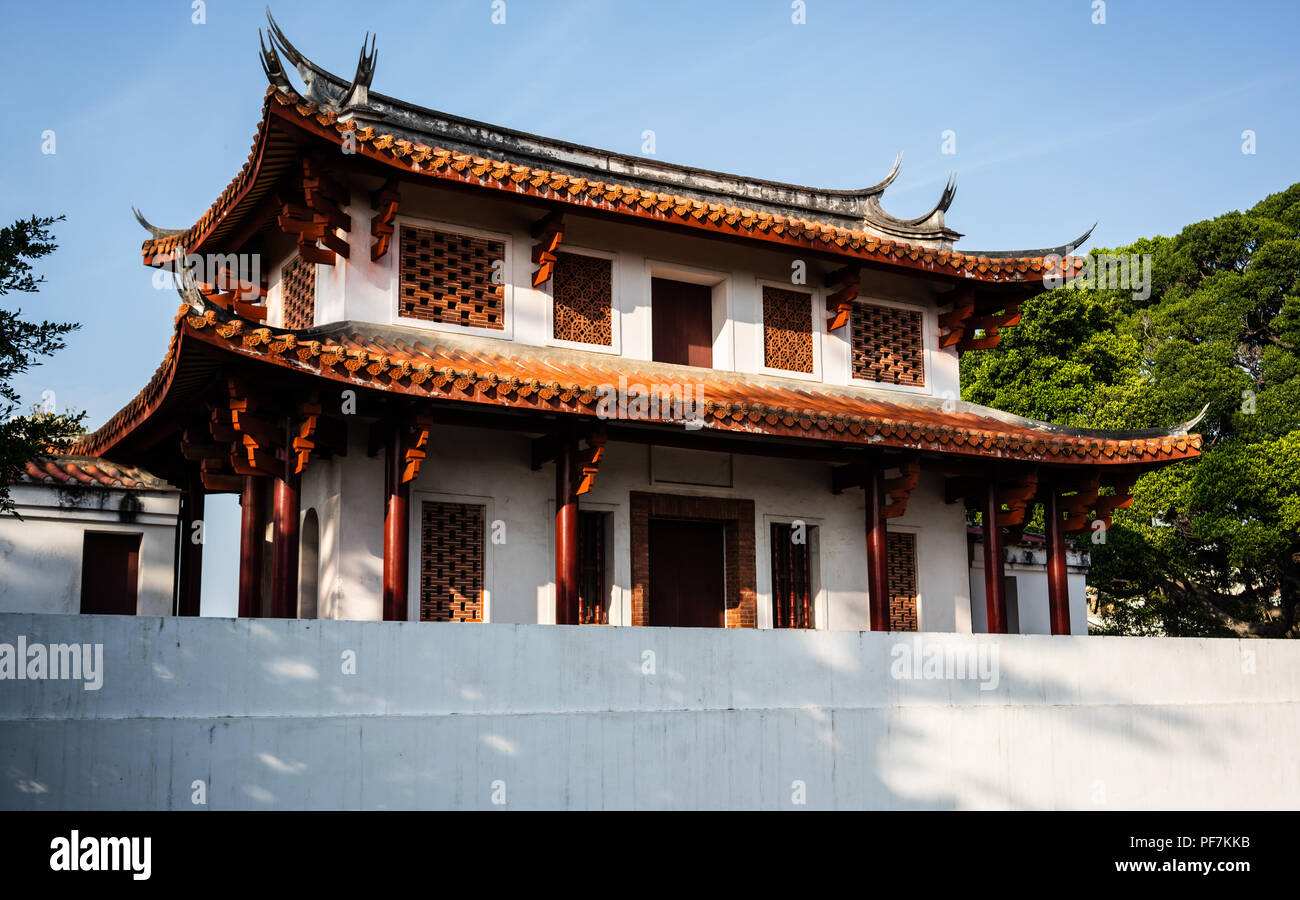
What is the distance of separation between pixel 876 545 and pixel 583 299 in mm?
4091

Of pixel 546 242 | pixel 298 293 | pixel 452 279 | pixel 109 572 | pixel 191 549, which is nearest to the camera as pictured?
pixel 452 279

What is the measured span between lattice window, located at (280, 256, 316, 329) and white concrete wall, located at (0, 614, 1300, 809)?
4467 millimetres

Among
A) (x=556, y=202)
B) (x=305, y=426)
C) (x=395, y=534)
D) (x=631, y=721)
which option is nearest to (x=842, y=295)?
(x=556, y=202)

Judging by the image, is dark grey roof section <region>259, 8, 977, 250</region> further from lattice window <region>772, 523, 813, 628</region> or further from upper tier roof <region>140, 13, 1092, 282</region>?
lattice window <region>772, 523, 813, 628</region>

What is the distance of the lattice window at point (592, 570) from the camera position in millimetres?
12188

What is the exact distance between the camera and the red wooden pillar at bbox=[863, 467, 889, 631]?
12.9m

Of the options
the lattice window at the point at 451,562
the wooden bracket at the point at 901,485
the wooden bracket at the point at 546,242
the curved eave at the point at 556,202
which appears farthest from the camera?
the wooden bracket at the point at 901,485

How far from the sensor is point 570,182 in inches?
463

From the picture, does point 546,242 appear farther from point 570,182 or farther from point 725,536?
point 725,536

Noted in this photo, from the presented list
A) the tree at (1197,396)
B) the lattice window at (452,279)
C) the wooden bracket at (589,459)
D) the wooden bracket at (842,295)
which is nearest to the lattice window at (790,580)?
the wooden bracket at (842,295)

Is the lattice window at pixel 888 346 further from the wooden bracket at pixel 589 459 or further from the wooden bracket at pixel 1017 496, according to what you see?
the wooden bracket at pixel 589 459

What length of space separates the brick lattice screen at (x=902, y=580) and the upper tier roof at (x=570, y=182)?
317cm

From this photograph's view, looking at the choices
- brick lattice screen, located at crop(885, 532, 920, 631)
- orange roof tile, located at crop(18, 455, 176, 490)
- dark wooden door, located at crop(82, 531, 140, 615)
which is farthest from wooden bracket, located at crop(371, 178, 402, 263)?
brick lattice screen, located at crop(885, 532, 920, 631)
